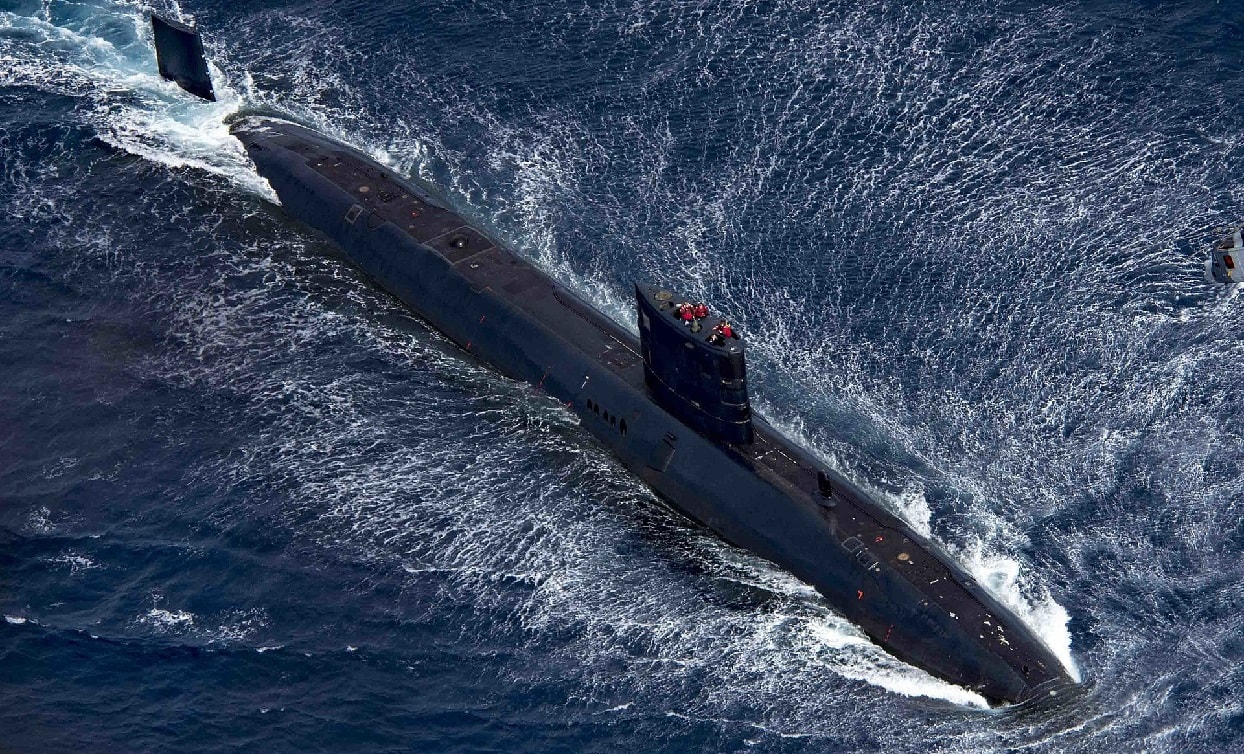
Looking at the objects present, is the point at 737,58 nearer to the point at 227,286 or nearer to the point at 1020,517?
the point at 227,286

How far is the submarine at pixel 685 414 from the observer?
53406 millimetres

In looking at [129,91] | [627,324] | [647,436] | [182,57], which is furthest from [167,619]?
[129,91]

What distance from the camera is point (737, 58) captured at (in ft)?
268

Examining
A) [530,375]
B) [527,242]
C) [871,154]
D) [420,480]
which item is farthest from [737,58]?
[420,480]

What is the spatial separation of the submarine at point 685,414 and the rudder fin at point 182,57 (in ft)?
26.0

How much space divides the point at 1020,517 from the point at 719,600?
11.2 metres

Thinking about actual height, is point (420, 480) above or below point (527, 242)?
below

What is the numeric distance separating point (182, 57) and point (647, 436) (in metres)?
34.3

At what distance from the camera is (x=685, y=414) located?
2379 inches

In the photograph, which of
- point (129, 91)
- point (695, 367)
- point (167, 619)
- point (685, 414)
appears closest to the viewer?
point (167, 619)

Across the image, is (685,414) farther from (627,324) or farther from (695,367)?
(627,324)

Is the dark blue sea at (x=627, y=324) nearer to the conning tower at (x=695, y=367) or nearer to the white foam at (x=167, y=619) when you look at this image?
the white foam at (x=167, y=619)

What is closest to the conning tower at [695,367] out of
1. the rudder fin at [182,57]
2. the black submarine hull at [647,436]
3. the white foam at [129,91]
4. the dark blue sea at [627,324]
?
the black submarine hull at [647,436]

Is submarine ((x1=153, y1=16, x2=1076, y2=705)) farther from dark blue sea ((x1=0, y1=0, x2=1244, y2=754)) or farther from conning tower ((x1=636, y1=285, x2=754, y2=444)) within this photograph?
dark blue sea ((x1=0, y1=0, x2=1244, y2=754))
